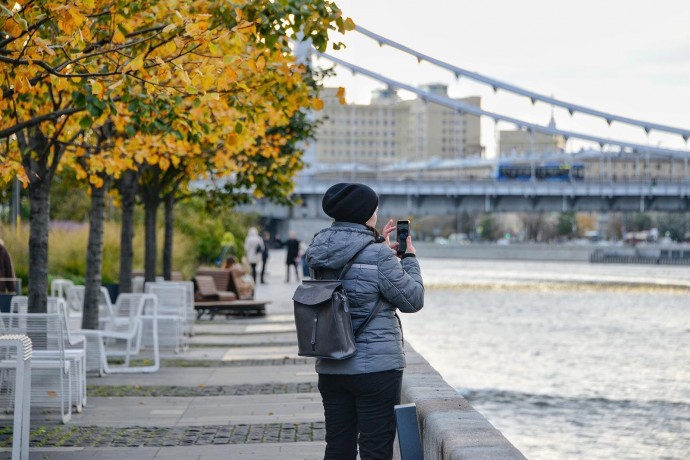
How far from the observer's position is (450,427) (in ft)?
21.5

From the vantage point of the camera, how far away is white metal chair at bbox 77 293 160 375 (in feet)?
46.1

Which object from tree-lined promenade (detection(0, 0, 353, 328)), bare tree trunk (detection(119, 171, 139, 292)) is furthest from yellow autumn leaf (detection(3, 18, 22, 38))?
bare tree trunk (detection(119, 171, 139, 292))

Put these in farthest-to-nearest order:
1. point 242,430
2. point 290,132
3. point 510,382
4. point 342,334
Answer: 1. point 290,132
2. point 510,382
3. point 242,430
4. point 342,334

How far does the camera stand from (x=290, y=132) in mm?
25797

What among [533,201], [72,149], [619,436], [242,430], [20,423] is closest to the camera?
[20,423]

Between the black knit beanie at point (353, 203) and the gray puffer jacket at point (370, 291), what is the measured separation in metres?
0.05

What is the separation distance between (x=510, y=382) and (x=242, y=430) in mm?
9392

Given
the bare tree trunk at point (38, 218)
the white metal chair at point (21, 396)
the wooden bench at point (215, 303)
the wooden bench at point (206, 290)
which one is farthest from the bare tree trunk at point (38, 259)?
the wooden bench at point (206, 290)

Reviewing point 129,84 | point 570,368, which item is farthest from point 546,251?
point 129,84

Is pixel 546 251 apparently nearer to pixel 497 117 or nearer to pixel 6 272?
pixel 497 117

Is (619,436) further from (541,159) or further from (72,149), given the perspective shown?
(541,159)

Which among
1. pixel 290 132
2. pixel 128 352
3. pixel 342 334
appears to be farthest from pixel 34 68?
pixel 290 132

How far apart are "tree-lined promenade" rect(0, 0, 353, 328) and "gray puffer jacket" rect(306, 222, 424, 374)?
223cm

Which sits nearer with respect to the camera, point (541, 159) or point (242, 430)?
point (242, 430)
